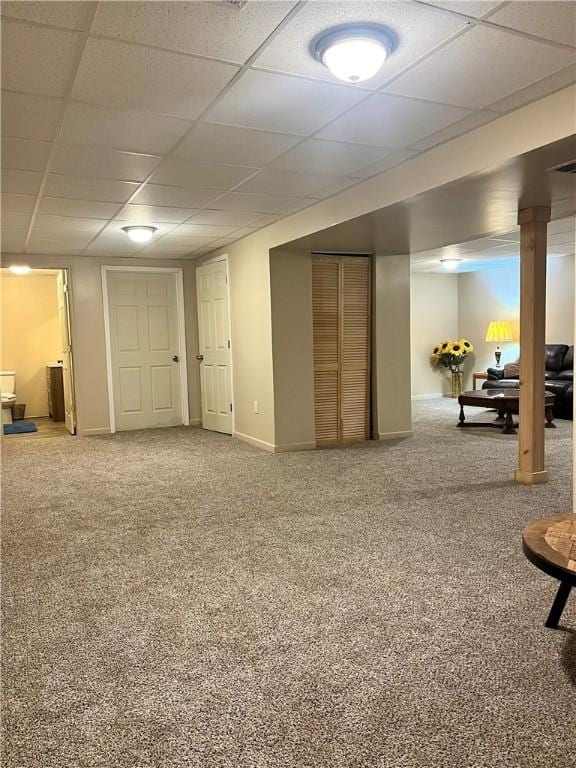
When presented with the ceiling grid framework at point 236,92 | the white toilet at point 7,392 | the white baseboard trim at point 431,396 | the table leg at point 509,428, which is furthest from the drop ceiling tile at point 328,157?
the white baseboard trim at point 431,396

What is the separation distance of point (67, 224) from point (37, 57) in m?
3.10

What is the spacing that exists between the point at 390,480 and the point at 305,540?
1.43m

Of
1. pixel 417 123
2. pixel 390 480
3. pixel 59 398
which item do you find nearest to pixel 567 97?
pixel 417 123

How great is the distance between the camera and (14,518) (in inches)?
151

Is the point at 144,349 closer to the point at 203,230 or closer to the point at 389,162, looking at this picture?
the point at 203,230

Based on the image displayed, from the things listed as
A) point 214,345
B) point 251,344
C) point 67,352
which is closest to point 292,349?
point 251,344

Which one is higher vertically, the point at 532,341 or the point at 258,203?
the point at 258,203

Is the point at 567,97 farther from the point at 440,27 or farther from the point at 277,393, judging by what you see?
the point at 277,393

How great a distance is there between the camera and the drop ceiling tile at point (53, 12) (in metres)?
1.83

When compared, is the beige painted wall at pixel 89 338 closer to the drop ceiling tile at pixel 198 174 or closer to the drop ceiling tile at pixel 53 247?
the drop ceiling tile at pixel 53 247

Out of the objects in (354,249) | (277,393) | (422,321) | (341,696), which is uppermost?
(354,249)

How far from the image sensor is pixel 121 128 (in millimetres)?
2867

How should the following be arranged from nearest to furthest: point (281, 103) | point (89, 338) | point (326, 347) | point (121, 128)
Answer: point (281, 103), point (121, 128), point (326, 347), point (89, 338)

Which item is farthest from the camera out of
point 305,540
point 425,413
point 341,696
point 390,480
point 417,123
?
point 425,413
